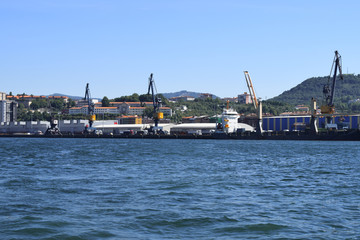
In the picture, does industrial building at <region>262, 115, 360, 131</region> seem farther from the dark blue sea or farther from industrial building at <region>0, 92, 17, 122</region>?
the dark blue sea

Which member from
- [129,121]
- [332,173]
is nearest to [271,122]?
[129,121]

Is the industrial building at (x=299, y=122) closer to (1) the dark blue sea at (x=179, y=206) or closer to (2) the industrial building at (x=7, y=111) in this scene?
(2) the industrial building at (x=7, y=111)

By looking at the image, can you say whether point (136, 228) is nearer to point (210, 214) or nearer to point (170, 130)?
point (210, 214)

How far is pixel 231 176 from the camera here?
2506 centimetres

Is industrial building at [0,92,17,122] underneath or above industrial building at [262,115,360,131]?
above

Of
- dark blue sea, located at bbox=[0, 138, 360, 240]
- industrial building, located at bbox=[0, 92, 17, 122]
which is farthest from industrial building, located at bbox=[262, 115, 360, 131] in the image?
dark blue sea, located at bbox=[0, 138, 360, 240]

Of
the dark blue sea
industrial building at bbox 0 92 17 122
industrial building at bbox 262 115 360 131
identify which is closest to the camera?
the dark blue sea

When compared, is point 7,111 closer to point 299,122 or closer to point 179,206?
point 299,122

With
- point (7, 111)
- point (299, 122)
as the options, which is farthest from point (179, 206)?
point (7, 111)

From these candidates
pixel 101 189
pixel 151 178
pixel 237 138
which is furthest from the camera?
pixel 237 138

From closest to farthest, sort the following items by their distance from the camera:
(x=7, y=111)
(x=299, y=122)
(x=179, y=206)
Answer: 1. (x=179, y=206)
2. (x=299, y=122)
3. (x=7, y=111)

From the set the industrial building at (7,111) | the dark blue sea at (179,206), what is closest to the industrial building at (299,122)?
the industrial building at (7,111)

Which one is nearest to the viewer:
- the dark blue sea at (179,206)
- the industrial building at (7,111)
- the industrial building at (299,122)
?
the dark blue sea at (179,206)

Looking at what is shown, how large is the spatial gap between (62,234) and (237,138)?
9800cm
